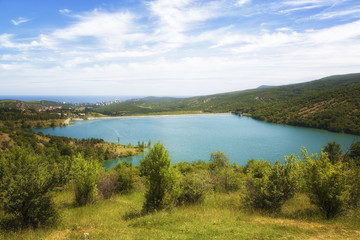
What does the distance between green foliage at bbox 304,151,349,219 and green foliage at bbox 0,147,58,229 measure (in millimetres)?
13844

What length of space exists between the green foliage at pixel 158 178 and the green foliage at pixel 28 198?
5.05m

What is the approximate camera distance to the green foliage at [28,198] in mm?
8953

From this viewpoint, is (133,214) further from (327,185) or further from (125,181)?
→ (327,185)

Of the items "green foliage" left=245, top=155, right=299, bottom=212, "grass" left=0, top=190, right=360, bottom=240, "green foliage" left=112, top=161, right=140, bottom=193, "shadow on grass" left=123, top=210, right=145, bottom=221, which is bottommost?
"green foliage" left=112, top=161, right=140, bottom=193

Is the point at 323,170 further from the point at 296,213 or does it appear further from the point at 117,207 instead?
the point at 117,207

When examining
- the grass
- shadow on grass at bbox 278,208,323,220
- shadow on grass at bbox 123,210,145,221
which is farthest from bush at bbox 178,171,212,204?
shadow on grass at bbox 278,208,323,220

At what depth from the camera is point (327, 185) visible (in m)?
10.4

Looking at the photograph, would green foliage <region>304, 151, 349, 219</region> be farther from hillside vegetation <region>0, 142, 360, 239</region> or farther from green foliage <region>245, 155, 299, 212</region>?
green foliage <region>245, 155, 299, 212</region>

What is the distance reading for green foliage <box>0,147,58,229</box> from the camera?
8.95m

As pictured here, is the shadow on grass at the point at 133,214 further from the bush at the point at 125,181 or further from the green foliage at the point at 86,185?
the bush at the point at 125,181

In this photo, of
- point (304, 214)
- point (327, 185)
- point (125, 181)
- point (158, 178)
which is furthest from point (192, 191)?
point (125, 181)

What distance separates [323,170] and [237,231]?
5.78 m

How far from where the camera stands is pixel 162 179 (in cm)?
1212

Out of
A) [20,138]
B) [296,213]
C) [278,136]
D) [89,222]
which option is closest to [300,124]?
[278,136]
